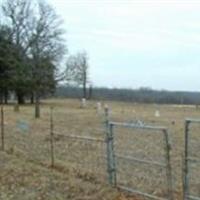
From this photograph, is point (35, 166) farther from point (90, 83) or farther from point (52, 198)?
point (90, 83)

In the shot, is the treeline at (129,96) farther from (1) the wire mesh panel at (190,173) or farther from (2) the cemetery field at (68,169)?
(1) the wire mesh panel at (190,173)

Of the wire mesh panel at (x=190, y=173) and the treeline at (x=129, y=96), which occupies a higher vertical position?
the wire mesh panel at (x=190, y=173)

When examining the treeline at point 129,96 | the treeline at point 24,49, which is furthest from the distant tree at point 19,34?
the treeline at point 129,96

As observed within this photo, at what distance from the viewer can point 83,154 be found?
54.0ft

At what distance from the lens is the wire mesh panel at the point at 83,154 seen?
13054mm

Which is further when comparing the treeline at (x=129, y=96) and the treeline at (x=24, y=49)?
the treeline at (x=129, y=96)

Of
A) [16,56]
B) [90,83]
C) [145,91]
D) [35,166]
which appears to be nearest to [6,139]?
[35,166]

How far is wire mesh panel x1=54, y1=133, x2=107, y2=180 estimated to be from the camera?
13.1 meters

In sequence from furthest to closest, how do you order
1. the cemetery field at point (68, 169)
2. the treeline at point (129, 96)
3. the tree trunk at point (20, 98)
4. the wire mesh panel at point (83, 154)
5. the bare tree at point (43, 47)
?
1. the treeline at point (129, 96)
2. the tree trunk at point (20, 98)
3. the bare tree at point (43, 47)
4. the wire mesh panel at point (83, 154)
5. the cemetery field at point (68, 169)

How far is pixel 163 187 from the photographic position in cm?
1112

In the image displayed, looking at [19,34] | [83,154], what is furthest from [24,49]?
[83,154]

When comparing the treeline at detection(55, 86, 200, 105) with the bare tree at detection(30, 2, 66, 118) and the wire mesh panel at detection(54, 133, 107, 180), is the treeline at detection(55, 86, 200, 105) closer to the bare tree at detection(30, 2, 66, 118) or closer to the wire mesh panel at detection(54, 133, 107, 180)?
the bare tree at detection(30, 2, 66, 118)

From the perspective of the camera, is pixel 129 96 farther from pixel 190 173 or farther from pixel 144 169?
pixel 190 173

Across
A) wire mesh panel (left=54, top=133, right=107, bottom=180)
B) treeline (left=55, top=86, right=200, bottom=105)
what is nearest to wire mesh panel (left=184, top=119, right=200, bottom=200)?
wire mesh panel (left=54, top=133, right=107, bottom=180)
